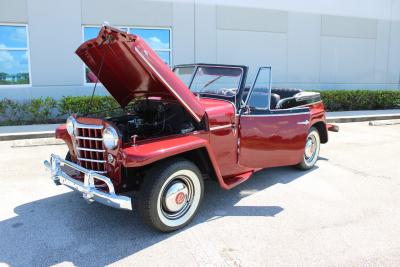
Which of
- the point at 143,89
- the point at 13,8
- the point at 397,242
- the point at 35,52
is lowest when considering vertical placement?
the point at 397,242

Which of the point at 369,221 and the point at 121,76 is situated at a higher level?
the point at 121,76

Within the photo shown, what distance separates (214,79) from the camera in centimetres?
473

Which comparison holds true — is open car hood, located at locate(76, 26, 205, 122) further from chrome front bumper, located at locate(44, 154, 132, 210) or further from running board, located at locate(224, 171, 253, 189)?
chrome front bumper, located at locate(44, 154, 132, 210)

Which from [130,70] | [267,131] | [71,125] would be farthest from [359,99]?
[71,125]

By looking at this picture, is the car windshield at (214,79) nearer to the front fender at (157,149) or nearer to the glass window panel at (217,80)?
the glass window panel at (217,80)

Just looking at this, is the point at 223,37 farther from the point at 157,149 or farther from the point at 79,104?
the point at 157,149

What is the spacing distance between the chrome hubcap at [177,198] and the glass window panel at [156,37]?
8172mm

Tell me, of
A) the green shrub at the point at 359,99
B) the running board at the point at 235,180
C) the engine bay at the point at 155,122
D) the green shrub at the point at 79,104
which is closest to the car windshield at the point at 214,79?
the engine bay at the point at 155,122

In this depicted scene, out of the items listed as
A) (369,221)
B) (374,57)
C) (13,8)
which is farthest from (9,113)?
(374,57)

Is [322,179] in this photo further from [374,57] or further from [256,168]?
[374,57]

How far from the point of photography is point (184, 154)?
3.89 meters

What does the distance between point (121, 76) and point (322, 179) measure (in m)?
3.24

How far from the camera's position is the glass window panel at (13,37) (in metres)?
9.80

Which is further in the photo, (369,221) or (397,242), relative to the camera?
(369,221)
